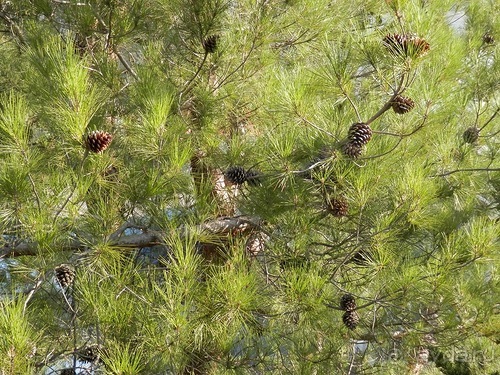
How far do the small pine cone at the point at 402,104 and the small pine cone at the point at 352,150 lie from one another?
0.39 feet

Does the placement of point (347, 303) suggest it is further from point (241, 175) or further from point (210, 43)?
point (210, 43)

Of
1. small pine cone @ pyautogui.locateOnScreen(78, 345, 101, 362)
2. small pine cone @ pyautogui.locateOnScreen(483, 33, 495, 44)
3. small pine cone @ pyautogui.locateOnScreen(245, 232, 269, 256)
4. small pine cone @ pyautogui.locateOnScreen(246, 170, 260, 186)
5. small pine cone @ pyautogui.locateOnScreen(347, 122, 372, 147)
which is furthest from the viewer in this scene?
small pine cone @ pyautogui.locateOnScreen(483, 33, 495, 44)

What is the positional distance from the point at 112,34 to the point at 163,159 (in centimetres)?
49

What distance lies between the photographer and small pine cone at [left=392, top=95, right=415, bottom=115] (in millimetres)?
1410

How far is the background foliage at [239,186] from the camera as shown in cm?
142

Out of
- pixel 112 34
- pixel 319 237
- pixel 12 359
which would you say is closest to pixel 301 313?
pixel 319 237

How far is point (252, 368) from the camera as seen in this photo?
5.82 ft

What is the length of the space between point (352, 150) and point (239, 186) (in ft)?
1.51

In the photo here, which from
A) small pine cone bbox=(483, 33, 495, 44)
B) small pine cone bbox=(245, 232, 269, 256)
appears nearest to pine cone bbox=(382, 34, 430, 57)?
small pine cone bbox=(245, 232, 269, 256)

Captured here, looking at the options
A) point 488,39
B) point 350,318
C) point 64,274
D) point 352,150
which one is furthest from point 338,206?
point 488,39

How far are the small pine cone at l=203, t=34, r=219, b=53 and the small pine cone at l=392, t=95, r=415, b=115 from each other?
0.53 meters

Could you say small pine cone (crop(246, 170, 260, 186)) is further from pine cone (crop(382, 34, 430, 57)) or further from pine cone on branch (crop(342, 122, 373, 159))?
pine cone (crop(382, 34, 430, 57))

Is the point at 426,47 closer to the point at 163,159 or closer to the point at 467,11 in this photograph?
the point at 163,159

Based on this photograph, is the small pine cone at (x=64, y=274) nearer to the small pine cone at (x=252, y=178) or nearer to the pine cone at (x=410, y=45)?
the small pine cone at (x=252, y=178)
